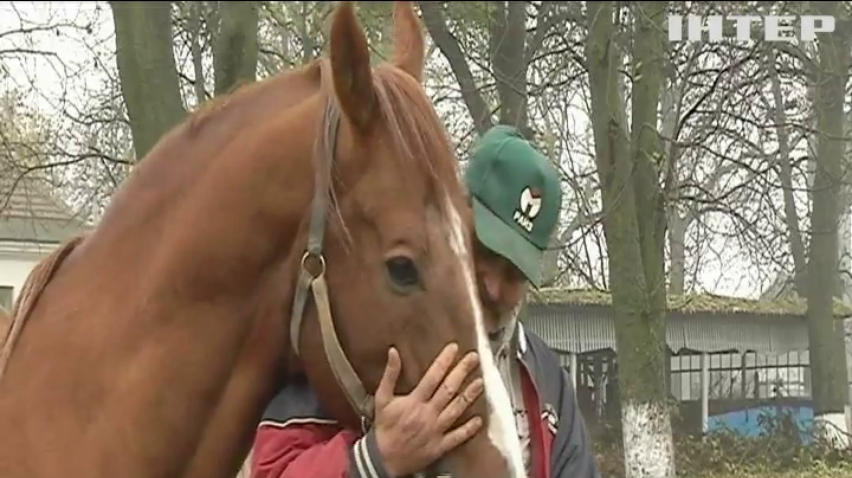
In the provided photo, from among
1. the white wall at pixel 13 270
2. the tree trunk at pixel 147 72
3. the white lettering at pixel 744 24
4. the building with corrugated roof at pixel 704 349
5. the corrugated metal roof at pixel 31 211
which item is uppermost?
the white lettering at pixel 744 24

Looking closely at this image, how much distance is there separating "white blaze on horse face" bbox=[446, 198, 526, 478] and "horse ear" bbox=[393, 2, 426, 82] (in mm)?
456

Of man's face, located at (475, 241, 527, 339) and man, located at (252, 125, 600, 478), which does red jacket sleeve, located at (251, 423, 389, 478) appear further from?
man's face, located at (475, 241, 527, 339)

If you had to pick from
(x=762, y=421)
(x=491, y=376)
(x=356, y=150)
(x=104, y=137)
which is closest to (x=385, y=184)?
(x=356, y=150)

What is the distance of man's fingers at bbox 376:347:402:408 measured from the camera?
199 centimetres

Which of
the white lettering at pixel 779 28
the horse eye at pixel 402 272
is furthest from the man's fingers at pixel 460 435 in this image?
the white lettering at pixel 779 28

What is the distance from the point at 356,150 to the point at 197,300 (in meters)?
0.42

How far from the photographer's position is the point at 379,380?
204 cm

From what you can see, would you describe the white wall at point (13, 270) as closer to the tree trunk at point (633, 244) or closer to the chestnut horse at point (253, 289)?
the tree trunk at point (633, 244)

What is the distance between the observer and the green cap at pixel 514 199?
2230 mm

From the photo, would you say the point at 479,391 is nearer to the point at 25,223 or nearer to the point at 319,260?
the point at 319,260

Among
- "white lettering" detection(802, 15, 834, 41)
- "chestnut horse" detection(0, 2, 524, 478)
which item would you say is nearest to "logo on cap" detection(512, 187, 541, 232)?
"chestnut horse" detection(0, 2, 524, 478)

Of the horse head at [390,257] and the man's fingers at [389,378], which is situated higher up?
the horse head at [390,257]

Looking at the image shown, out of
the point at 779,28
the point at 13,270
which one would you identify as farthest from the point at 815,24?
the point at 13,270

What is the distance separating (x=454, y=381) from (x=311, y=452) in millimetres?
437
